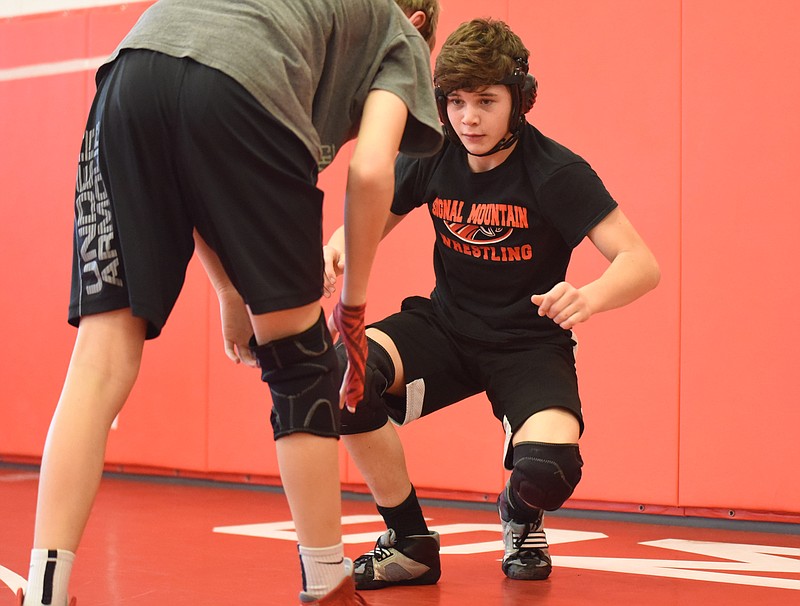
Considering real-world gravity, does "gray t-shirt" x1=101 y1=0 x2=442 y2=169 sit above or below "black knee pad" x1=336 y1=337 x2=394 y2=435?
above

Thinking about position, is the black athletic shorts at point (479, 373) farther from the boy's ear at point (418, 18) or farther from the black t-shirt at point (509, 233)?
the boy's ear at point (418, 18)

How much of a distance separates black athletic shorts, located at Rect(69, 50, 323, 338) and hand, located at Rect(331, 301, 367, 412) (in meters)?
0.11

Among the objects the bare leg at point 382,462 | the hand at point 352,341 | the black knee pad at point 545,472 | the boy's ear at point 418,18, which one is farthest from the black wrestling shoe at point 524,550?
the boy's ear at point 418,18

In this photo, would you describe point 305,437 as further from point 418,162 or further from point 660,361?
point 660,361

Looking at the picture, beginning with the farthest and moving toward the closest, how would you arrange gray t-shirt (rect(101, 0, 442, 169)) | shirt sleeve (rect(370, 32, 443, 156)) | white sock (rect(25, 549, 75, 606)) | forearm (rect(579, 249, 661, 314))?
forearm (rect(579, 249, 661, 314))
shirt sleeve (rect(370, 32, 443, 156))
gray t-shirt (rect(101, 0, 442, 169))
white sock (rect(25, 549, 75, 606))

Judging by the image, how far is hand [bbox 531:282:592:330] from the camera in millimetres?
1828

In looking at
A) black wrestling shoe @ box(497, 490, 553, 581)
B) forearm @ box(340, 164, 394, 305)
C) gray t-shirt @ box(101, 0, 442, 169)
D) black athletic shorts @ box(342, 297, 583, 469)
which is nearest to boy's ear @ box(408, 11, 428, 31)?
gray t-shirt @ box(101, 0, 442, 169)

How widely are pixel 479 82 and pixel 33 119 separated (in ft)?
10.4

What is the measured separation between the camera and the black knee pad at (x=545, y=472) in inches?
79.8

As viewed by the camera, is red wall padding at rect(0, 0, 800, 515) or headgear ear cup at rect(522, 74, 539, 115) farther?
red wall padding at rect(0, 0, 800, 515)

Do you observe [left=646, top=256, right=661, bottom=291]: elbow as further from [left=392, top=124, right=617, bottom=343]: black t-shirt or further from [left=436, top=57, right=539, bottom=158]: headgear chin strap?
[left=436, top=57, right=539, bottom=158]: headgear chin strap

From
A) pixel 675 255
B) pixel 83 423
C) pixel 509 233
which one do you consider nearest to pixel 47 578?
pixel 83 423

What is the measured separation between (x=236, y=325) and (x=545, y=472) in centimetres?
70

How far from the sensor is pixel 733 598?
6.50 feet
